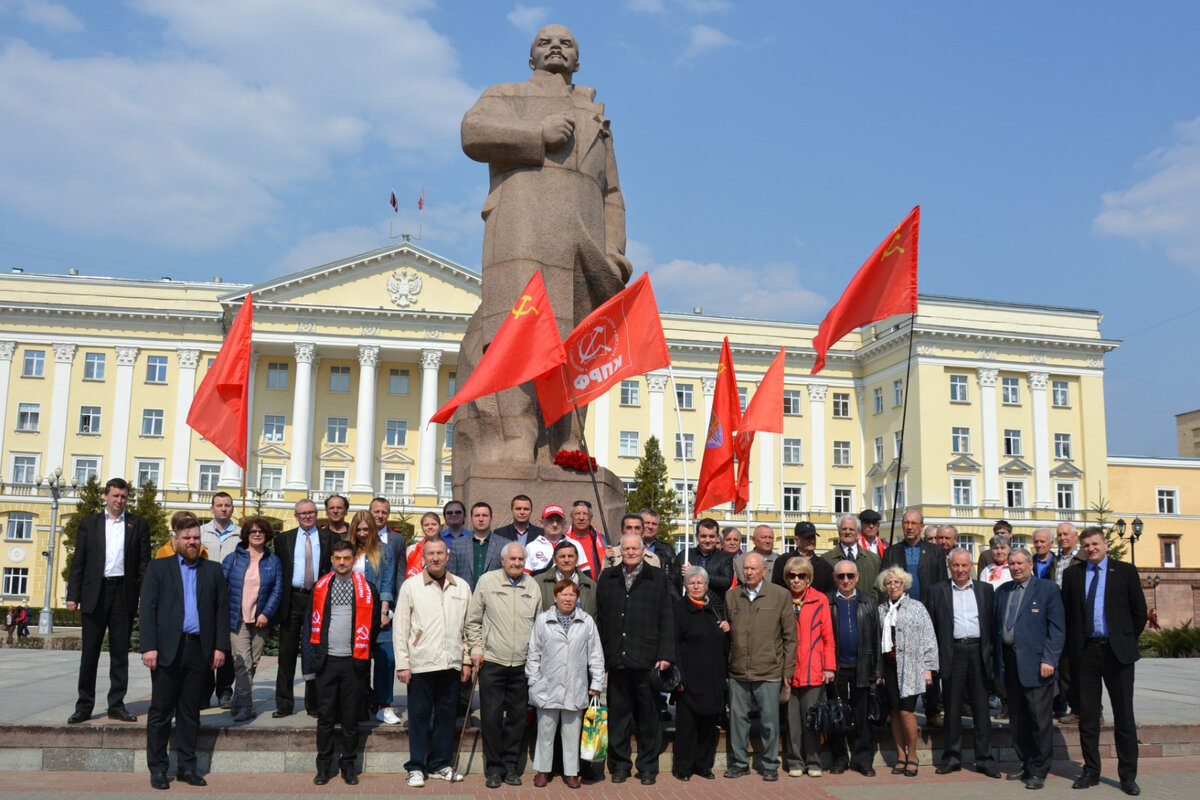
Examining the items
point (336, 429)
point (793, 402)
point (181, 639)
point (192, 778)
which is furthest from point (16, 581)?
point (192, 778)

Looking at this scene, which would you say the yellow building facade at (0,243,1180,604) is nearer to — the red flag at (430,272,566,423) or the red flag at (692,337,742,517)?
the red flag at (692,337,742,517)

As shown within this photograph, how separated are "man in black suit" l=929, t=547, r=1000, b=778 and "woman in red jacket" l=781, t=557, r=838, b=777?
3.09 ft

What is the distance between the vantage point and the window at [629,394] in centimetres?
6169

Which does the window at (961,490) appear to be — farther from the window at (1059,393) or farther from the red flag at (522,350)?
the red flag at (522,350)

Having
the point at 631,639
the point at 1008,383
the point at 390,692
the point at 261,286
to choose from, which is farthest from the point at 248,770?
the point at 1008,383

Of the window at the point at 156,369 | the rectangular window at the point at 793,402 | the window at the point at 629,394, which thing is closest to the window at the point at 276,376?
the window at the point at 156,369

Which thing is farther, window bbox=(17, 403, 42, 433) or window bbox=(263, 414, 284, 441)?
window bbox=(263, 414, 284, 441)

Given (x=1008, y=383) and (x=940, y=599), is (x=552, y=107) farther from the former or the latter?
(x=1008, y=383)

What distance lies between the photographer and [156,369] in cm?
5747

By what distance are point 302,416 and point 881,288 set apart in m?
50.0

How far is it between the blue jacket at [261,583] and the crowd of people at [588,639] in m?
0.02

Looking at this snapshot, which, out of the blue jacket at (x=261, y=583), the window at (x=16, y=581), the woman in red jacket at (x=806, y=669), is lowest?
the window at (x=16, y=581)

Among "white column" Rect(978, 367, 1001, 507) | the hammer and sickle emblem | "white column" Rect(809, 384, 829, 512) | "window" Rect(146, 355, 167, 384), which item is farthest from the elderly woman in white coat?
"white column" Rect(809, 384, 829, 512)

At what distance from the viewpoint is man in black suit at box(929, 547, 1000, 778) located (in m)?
8.51
